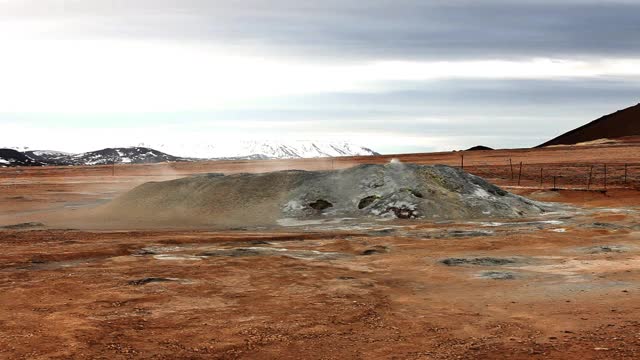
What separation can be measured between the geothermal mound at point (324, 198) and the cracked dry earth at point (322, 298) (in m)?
8.49

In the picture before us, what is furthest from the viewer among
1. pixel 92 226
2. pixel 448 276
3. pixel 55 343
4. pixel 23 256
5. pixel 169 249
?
pixel 92 226

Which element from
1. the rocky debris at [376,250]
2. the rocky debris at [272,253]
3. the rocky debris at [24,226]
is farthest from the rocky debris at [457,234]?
the rocky debris at [24,226]

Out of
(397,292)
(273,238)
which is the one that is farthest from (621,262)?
(273,238)

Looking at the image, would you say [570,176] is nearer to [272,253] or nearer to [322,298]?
[272,253]

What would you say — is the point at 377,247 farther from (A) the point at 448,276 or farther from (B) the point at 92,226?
(B) the point at 92,226

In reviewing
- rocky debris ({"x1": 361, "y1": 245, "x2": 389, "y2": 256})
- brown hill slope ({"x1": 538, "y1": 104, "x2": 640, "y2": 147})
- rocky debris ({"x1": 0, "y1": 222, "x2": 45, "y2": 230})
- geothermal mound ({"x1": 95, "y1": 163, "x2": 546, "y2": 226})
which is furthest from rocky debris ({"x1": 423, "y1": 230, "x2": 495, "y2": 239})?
brown hill slope ({"x1": 538, "y1": 104, "x2": 640, "y2": 147})

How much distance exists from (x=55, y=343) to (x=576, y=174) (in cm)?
6088

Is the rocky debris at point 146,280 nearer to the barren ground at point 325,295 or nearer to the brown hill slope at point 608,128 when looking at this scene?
the barren ground at point 325,295

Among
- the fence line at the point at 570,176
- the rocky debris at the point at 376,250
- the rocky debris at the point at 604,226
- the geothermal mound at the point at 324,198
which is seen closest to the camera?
the rocky debris at the point at 376,250

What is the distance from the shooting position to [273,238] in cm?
2366

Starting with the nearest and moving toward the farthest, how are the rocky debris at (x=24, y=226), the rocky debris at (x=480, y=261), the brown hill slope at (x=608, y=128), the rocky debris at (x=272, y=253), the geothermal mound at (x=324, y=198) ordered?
the rocky debris at (x=480, y=261), the rocky debris at (x=272, y=253), the rocky debris at (x=24, y=226), the geothermal mound at (x=324, y=198), the brown hill slope at (x=608, y=128)

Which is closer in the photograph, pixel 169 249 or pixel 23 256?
pixel 23 256

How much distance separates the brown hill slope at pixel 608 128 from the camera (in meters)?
155

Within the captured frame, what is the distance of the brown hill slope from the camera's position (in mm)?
155125
